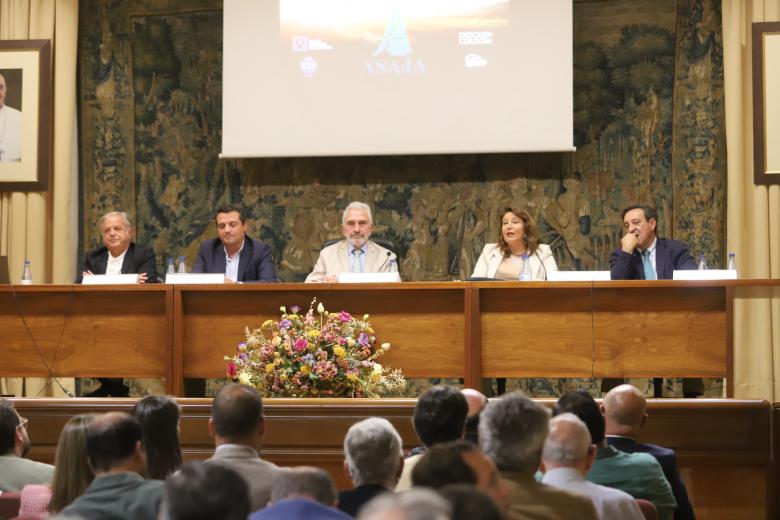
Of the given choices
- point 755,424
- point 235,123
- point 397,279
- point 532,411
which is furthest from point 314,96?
point 532,411

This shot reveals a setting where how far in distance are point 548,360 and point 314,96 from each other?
316 cm

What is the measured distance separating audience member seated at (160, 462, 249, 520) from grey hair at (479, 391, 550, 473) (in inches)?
33.7

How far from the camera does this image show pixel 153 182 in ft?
26.5

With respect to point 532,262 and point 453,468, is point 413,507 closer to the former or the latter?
point 453,468

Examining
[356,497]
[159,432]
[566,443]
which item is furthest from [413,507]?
[159,432]

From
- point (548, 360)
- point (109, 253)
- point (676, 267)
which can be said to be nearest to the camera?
point (548, 360)

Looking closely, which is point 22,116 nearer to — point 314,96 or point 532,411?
point 314,96

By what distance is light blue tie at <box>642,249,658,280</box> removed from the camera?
245 inches

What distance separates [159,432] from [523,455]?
1.12m

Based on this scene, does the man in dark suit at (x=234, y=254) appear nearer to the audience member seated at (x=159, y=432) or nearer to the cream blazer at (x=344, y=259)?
the cream blazer at (x=344, y=259)

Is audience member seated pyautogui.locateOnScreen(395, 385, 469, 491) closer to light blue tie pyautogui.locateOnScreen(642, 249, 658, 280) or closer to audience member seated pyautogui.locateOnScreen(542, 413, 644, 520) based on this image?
audience member seated pyautogui.locateOnScreen(542, 413, 644, 520)

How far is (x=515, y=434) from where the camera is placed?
2.48m

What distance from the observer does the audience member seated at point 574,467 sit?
259 cm

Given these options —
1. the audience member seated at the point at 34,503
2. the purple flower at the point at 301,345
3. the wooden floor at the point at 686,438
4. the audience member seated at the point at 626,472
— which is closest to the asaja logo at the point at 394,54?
the purple flower at the point at 301,345
